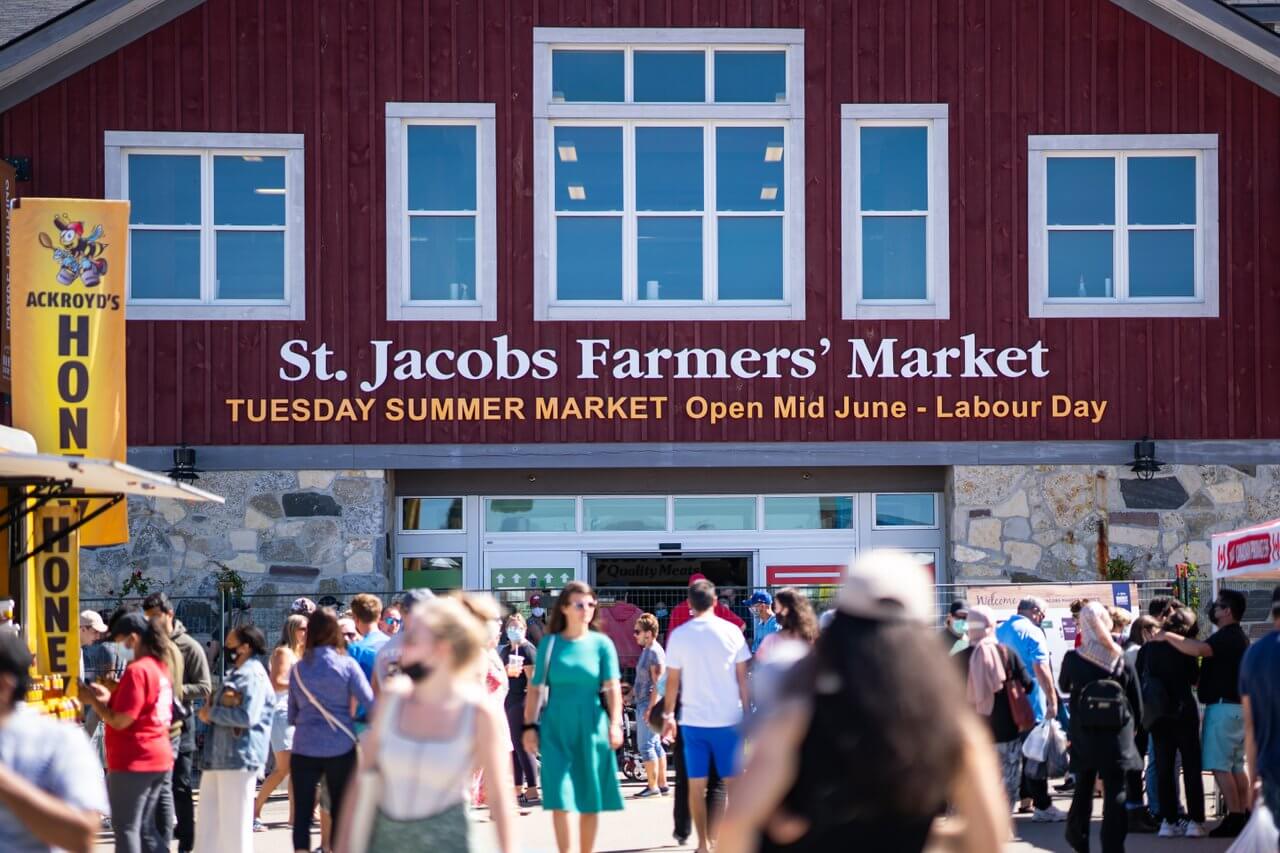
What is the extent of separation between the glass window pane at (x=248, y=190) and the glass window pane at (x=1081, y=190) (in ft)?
28.0

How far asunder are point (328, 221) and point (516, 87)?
2.53 m

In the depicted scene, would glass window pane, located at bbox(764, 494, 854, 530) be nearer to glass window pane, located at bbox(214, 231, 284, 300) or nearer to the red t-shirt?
glass window pane, located at bbox(214, 231, 284, 300)

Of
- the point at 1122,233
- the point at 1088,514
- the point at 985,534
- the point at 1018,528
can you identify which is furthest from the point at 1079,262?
the point at 985,534

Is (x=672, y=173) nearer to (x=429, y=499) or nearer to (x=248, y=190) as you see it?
(x=429, y=499)

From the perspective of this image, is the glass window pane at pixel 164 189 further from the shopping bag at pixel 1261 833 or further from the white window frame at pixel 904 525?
the shopping bag at pixel 1261 833

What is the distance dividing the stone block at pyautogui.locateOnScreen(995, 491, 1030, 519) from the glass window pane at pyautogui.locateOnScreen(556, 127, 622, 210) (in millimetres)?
5345

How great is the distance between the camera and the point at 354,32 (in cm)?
1917

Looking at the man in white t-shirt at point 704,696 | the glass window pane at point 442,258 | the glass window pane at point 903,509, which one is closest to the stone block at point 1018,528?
the glass window pane at point 903,509

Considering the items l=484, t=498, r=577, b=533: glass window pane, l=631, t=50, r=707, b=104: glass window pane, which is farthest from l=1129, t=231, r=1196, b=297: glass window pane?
l=484, t=498, r=577, b=533: glass window pane

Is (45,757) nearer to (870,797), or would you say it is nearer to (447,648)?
(447,648)

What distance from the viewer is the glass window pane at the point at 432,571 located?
1962cm

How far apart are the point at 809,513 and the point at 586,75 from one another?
18.0ft

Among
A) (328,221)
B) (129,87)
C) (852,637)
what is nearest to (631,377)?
(328,221)

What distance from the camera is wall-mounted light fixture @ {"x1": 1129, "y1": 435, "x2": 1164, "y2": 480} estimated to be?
18938 mm
